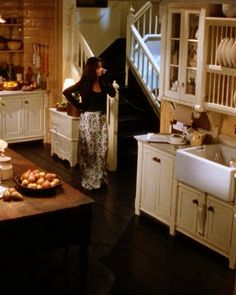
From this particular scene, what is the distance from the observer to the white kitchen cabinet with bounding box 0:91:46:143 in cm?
861

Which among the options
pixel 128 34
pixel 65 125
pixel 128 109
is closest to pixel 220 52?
pixel 65 125

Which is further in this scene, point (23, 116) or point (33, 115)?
point (33, 115)

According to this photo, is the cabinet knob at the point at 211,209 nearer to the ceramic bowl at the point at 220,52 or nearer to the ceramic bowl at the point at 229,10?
the ceramic bowl at the point at 220,52

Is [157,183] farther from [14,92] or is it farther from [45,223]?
[14,92]

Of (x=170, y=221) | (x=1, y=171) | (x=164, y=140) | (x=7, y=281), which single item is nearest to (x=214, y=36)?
(x=164, y=140)

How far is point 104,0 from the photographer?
9.39 meters

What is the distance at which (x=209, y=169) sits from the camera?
4.95 m

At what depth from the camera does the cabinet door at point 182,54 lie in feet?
17.8

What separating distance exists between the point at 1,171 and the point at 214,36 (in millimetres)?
2176

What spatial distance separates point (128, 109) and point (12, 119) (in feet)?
5.58

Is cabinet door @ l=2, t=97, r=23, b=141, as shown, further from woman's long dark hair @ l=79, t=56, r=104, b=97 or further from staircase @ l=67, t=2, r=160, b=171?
woman's long dark hair @ l=79, t=56, r=104, b=97

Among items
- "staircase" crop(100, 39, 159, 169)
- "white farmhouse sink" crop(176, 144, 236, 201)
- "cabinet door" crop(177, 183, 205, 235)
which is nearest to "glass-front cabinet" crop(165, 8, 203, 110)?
"white farmhouse sink" crop(176, 144, 236, 201)

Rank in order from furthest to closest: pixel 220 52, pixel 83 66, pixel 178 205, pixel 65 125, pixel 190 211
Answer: pixel 83 66 < pixel 65 125 < pixel 178 205 < pixel 190 211 < pixel 220 52

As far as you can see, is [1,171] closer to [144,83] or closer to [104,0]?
[144,83]
